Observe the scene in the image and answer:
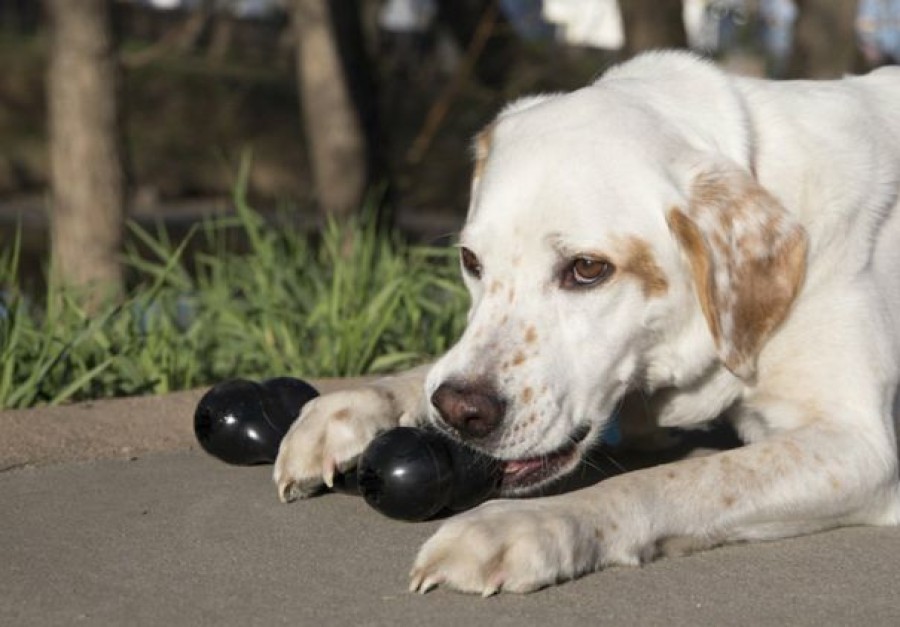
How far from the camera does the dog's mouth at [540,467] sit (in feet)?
11.1

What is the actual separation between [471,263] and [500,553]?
91 centimetres

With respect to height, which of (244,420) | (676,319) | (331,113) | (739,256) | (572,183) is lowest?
(331,113)

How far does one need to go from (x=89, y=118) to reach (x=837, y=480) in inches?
175

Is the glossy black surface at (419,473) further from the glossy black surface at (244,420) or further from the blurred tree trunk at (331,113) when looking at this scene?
the blurred tree trunk at (331,113)

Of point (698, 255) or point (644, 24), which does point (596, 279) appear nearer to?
point (698, 255)

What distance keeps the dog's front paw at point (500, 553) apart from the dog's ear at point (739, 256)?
75 cm

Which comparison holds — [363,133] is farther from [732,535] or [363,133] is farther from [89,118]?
[732,535]

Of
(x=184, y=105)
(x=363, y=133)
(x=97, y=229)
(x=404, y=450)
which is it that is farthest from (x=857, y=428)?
(x=184, y=105)

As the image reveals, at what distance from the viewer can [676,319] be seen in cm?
349

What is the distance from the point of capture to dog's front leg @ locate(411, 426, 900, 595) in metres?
2.87

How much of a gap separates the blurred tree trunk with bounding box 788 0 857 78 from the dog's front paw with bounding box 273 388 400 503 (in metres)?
5.24

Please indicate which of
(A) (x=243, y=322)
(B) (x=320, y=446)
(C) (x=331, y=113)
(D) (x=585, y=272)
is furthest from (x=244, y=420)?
(C) (x=331, y=113)

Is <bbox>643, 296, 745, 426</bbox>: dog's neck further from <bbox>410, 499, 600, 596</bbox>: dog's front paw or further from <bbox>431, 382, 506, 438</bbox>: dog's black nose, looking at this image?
<bbox>410, 499, 600, 596</bbox>: dog's front paw

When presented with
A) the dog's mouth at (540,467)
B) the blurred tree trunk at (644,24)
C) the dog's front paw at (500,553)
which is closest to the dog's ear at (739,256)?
the dog's mouth at (540,467)
